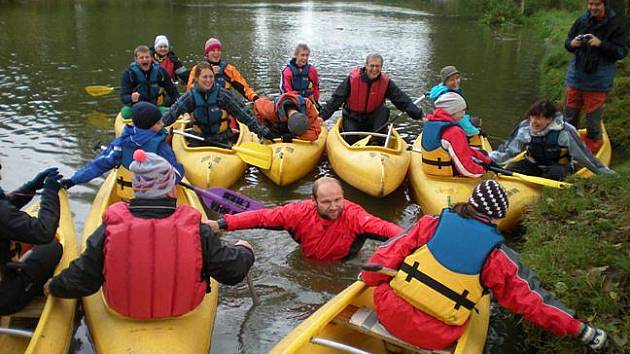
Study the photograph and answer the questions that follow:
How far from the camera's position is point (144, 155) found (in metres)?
2.96

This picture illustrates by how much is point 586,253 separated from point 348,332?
5.96ft

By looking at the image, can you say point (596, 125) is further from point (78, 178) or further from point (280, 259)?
point (78, 178)

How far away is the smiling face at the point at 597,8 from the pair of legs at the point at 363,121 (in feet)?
8.84

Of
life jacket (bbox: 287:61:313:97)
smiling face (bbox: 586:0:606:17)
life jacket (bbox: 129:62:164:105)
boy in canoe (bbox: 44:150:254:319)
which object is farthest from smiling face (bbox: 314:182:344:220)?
life jacket (bbox: 129:62:164:105)

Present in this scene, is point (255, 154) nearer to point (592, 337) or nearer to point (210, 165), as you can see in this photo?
point (210, 165)

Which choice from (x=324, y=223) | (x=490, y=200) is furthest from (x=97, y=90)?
(x=490, y=200)

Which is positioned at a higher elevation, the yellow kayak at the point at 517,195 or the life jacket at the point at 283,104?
the life jacket at the point at 283,104

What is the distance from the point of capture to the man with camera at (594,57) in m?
6.10

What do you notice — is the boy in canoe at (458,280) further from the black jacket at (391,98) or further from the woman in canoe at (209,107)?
the black jacket at (391,98)

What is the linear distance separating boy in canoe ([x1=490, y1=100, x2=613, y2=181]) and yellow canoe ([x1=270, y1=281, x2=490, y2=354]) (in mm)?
2467

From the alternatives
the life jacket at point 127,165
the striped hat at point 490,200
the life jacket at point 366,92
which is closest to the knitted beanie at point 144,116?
the life jacket at point 127,165

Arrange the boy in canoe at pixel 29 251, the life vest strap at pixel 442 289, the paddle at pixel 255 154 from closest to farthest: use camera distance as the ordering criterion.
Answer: the life vest strap at pixel 442 289 < the boy in canoe at pixel 29 251 < the paddle at pixel 255 154

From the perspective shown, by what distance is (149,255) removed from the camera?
2.96 m

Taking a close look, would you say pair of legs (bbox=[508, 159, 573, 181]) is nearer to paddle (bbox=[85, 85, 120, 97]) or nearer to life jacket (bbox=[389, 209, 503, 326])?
life jacket (bbox=[389, 209, 503, 326])
